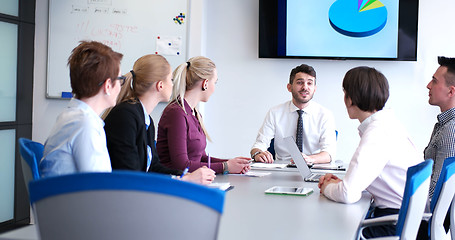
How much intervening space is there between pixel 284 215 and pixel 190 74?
150cm

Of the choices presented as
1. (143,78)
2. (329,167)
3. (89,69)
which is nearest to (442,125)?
(329,167)

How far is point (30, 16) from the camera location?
5125 mm

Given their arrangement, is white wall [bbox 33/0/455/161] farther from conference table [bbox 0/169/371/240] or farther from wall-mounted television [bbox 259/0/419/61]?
conference table [bbox 0/169/371/240]

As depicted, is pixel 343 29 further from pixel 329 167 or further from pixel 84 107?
pixel 84 107

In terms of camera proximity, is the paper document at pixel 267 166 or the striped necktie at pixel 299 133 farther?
the striped necktie at pixel 299 133

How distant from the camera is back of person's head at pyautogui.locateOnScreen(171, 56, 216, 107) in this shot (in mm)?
3213

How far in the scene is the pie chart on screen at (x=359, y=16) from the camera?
5152 millimetres

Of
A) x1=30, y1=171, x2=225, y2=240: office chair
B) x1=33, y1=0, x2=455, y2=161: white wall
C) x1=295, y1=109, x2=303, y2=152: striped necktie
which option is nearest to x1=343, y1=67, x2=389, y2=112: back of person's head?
x1=30, y1=171, x2=225, y2=240: office chair

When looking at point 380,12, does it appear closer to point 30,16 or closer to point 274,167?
point 274,167

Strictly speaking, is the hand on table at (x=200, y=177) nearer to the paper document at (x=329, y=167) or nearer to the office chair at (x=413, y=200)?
the office chair at (x=413, y=200)

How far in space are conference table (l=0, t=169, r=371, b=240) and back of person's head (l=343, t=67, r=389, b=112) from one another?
453 mm

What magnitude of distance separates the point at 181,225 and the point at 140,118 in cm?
145

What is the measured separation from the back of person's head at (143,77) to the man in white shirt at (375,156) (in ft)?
3.11

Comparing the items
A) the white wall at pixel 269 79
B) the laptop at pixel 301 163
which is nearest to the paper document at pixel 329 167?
the laptop at pixel 301 163
